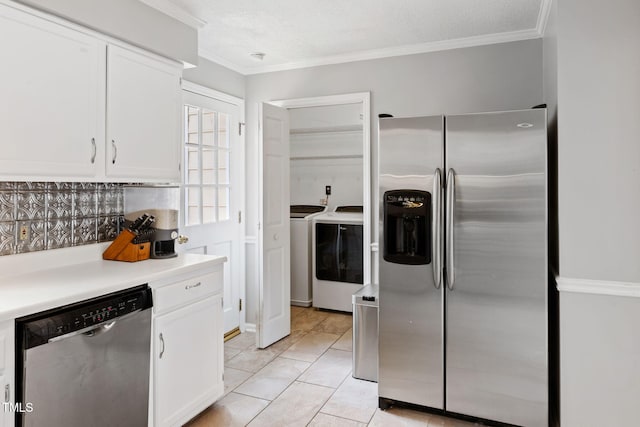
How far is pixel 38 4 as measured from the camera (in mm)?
1821

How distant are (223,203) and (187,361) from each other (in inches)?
64.5

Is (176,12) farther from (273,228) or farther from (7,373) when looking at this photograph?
(7,373)

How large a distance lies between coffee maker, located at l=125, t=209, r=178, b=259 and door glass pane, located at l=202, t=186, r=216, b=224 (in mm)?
808

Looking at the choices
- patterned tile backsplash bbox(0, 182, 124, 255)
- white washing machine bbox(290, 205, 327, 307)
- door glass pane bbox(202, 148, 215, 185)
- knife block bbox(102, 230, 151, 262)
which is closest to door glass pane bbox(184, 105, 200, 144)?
door glass pane bbox(202, 148, 215, 185)

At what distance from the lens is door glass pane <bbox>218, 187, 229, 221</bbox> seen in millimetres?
3535

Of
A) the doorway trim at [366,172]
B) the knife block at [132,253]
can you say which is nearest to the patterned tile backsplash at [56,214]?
the knife block at [132,253]

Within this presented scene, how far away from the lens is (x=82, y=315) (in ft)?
5.46

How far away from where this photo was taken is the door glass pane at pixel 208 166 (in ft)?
11.0

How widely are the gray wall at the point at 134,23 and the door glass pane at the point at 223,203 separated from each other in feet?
3.86

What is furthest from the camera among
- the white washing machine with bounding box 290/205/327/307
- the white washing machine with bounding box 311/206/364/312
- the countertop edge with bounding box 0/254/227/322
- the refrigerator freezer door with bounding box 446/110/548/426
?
the white washing machine with bounding box 290/205/327/307

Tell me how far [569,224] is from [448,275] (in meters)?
0.67

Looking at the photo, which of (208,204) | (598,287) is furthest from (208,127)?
(598,287)

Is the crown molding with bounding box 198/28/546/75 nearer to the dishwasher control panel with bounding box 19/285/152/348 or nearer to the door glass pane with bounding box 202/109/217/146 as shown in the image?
the door glass pane with bounding box 202/109/217/146

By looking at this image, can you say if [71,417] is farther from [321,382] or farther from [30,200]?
[321,382]
